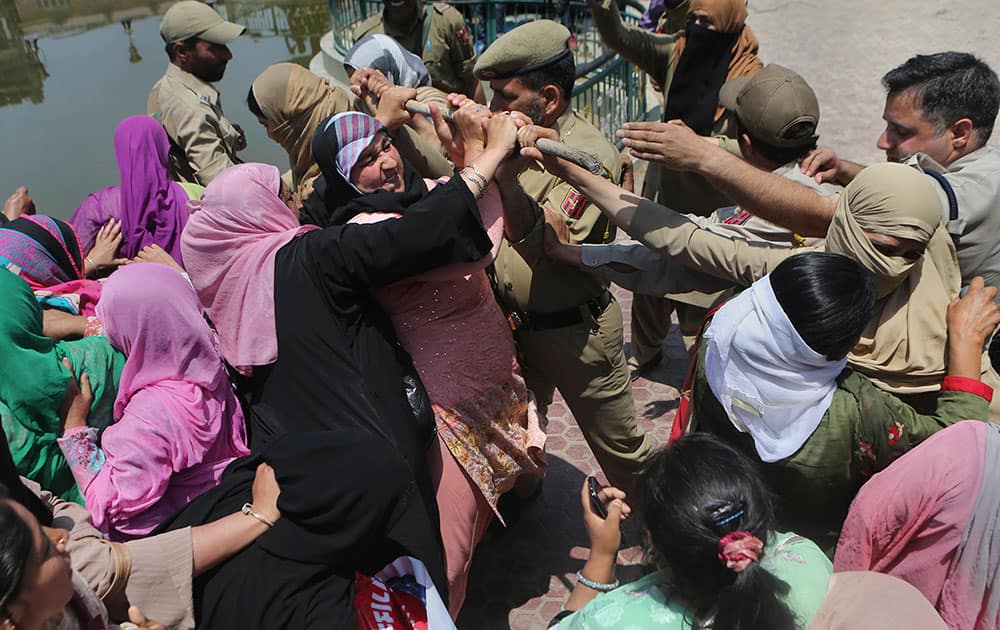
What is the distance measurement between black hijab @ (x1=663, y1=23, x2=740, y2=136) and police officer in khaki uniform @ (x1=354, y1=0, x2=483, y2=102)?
1795mm

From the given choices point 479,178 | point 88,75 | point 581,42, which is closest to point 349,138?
point 479,178

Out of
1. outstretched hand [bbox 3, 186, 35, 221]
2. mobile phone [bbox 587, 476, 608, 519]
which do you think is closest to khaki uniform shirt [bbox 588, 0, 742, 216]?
mobile phone [bbox 587, 476, 608, 519]

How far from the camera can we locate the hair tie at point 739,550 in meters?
1.36

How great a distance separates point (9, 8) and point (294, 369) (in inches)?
715

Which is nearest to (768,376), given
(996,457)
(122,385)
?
(996,457)

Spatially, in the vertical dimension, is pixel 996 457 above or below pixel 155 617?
above

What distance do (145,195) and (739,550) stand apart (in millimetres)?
2948

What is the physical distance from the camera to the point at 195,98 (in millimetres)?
3877

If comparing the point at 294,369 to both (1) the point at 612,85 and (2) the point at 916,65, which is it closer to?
(2) the point at 916,65

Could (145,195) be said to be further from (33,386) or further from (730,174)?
(730,174)

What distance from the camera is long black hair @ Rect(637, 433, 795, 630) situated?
1.40 meters

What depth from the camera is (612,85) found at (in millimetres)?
6973

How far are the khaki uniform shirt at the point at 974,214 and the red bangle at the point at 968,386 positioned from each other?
0.57 meters

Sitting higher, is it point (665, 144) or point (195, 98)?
point (665, 144)
